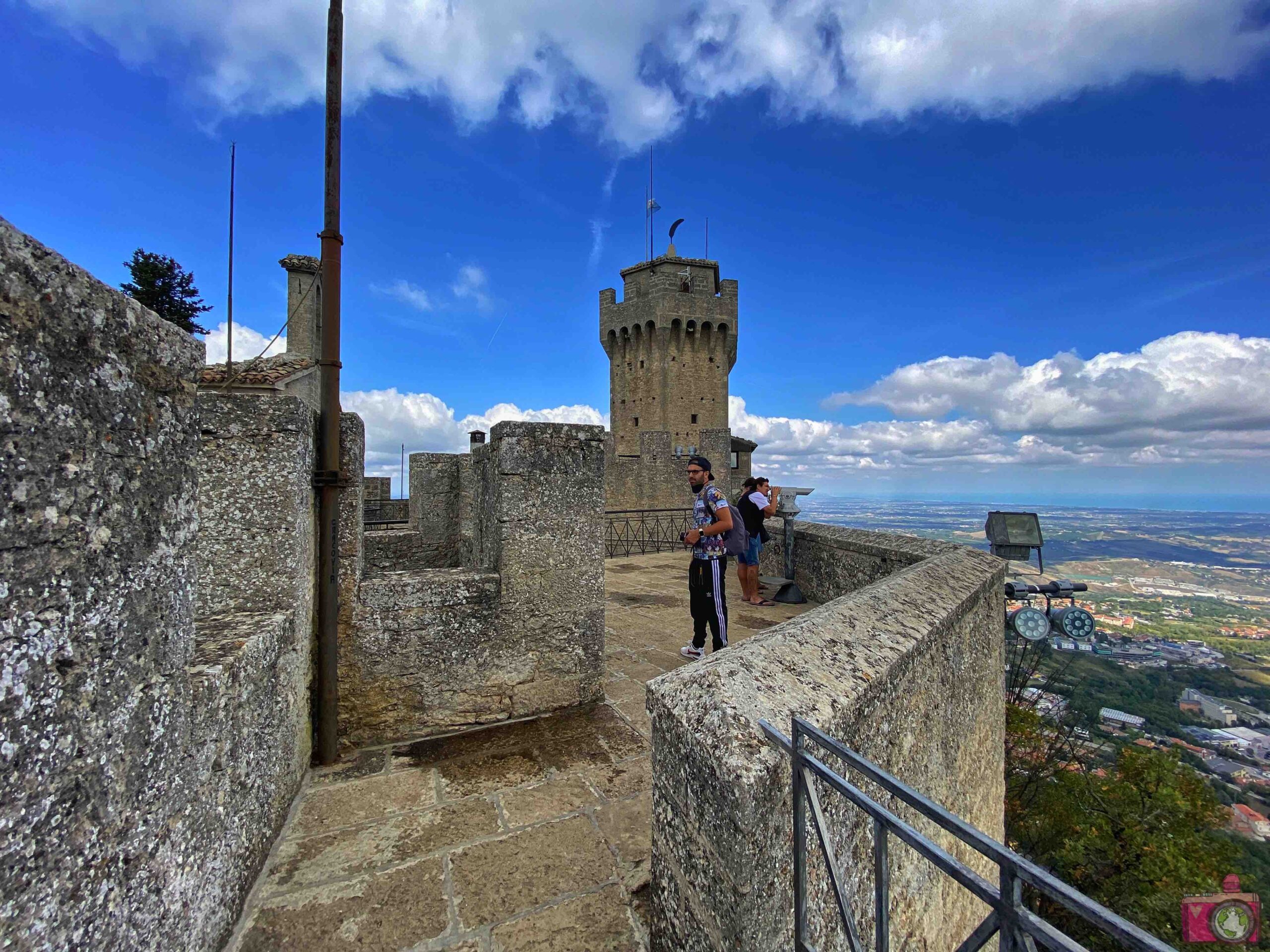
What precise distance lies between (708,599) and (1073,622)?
481 centimetres

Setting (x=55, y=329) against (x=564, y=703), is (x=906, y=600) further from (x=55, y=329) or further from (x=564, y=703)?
(x=55, y=329)

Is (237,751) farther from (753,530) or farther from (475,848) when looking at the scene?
(753,530)

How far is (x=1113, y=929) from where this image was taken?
72 centimetres

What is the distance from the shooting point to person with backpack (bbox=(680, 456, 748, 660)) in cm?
435

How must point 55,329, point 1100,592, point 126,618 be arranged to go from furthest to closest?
point 1100,592 → point 126,618 → point 55,329

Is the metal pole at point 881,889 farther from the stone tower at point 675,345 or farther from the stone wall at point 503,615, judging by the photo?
the stone tower at point 675,345

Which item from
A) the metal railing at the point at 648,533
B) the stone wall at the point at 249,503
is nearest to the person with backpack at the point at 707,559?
the stone wall at the point at 249,503

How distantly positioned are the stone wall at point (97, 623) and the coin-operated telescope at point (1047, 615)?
6.86 metres

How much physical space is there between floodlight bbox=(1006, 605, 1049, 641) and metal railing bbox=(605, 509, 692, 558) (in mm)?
8372

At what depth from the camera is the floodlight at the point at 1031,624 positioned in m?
5.99

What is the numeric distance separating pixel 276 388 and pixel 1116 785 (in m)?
17.6

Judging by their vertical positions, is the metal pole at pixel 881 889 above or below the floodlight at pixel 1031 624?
above

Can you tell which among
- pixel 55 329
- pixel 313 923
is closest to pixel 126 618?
pixel 55 329

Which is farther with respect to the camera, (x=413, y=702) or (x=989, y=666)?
(x=989, y=666)
